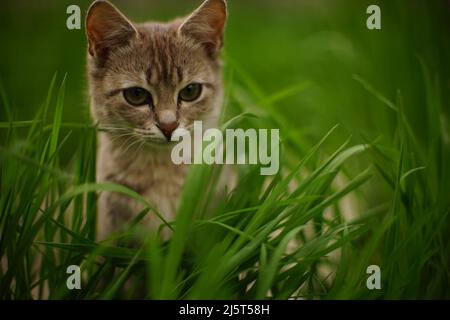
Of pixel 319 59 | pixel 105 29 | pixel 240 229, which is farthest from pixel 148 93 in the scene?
pixel 319 59

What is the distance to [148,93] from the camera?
125 centimetres

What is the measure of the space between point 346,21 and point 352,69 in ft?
1.01

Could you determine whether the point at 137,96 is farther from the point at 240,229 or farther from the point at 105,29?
the point at 240,229

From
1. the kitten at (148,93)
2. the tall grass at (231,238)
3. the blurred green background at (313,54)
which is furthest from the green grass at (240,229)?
the blurred green background at (313,54)

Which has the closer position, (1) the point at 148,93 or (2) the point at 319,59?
(1) the point at 148,93

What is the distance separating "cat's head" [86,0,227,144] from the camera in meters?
1.21

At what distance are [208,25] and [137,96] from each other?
0.24m

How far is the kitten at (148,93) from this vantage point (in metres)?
1.22

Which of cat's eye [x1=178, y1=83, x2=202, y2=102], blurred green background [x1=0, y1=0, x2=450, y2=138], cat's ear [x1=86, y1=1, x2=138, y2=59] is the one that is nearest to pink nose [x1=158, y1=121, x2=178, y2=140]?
cat's eye [x1=178, y1=83, x2=202, y2=102]

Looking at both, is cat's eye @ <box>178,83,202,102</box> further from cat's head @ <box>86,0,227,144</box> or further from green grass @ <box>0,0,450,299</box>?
green grass @ <box>0,0,450,299</box>

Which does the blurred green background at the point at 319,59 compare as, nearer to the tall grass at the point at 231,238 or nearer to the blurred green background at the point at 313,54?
the blurred green background at the point at 313,54

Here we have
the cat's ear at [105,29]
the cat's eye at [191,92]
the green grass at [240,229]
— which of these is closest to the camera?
the green grass at [240,229]

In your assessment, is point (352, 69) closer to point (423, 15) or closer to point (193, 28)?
point (423, 15)
